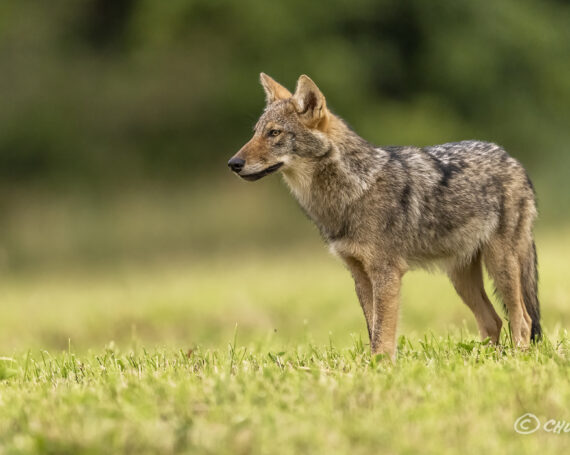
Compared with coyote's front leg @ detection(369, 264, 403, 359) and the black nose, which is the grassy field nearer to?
coyote's front leg @ detection(369, 264, 403, 359)

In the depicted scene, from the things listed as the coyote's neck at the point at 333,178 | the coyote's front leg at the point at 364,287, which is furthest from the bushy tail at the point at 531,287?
the coyote's neck at the point at 333,178

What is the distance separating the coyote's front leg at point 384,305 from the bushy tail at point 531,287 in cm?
137

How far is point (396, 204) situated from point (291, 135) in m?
0.91

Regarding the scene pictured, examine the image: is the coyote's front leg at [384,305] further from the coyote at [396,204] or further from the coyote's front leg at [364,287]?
the coyote's front leg at [364,287]

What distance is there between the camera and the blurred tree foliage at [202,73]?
59.1 feet

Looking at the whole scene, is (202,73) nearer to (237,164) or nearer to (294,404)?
(237,164)

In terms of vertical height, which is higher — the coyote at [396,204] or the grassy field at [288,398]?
the coyote at [396,204]

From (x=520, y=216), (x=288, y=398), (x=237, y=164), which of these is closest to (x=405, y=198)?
(x=520, y=216)

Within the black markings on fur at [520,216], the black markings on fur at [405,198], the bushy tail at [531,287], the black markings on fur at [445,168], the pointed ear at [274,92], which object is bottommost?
the bushy tail at [531,287]

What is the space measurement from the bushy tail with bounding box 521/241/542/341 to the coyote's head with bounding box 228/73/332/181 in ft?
6.43

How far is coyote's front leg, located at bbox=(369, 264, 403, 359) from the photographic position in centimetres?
608

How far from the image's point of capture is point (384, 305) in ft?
20.1

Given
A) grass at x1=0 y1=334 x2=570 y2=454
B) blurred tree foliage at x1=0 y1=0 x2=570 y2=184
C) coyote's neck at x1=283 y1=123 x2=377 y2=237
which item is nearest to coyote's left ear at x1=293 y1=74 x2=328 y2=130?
coyote's neck at x1=283 y1=123 x2=377 y2=237
